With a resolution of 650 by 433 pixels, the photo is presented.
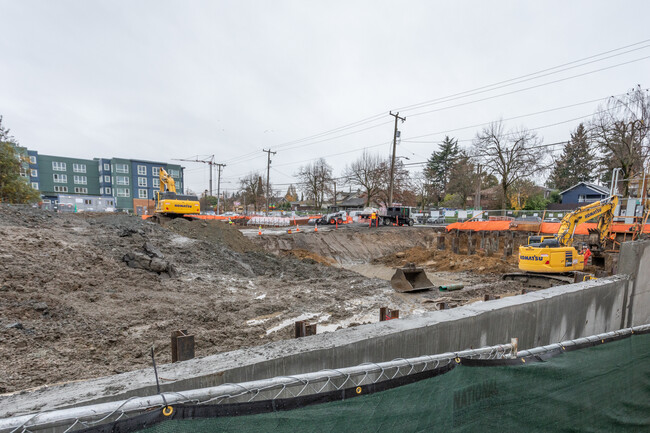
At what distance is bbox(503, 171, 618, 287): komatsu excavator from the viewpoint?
11.1 m

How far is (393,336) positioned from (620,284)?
512 centimetres

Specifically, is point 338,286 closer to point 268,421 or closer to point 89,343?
point 89,343

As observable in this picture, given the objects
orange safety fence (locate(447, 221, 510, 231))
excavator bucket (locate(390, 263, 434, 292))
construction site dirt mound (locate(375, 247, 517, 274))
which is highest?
orange safety fence (locate(447, 221, 510, 231))

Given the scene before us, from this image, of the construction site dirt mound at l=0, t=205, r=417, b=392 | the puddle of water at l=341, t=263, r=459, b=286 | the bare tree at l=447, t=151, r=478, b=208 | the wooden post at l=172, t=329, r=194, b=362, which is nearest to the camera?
the wooden post at l=172, t=329, r=194, b=362

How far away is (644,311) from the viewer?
20.1ft

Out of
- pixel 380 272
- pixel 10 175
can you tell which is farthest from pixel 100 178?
pixel 380 272

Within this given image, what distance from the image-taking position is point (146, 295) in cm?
810

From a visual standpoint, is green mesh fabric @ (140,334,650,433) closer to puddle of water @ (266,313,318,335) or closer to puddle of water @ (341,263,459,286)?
puddle of water @ (266,313,318,335)

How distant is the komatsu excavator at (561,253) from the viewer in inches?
436

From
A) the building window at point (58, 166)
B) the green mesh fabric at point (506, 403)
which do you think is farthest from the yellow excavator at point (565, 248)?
the building window at point (58, 166)

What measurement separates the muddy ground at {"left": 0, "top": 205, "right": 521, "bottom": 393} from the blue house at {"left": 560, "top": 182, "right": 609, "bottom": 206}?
37.2 metres

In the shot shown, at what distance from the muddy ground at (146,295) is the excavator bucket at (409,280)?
1.30 ft

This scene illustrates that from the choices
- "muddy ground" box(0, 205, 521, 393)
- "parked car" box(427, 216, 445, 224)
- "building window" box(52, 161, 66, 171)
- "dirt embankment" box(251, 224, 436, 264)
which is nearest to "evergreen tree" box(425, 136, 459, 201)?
"parked car" box(427, 216, 445, 224)

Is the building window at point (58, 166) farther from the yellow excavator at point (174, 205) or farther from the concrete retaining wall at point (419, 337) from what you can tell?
the concrete retaining wall at point (419, 337)
